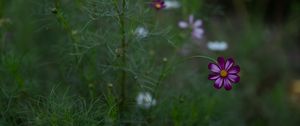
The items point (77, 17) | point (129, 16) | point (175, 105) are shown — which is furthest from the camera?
point (77, 17)

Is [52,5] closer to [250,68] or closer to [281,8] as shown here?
[250,68]

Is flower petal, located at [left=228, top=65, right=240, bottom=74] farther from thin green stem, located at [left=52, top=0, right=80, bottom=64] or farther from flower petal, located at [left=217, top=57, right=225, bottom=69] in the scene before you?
thin green stem, located at [left=52, top=0, right=80, bottom=64]

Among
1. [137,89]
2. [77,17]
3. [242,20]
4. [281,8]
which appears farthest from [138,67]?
[281,8]

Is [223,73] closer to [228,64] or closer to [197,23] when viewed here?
[228,64]

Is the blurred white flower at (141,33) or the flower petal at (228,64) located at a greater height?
the blurred white flower at (141,33)

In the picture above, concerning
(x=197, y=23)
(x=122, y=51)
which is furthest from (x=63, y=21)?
(x=197, y=23)

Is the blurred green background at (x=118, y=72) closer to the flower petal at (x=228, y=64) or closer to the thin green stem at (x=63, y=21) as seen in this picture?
the thin green stem at (x=63, y=21)

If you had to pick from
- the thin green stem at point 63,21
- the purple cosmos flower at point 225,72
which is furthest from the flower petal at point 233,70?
the thin green stem at point 63,21
